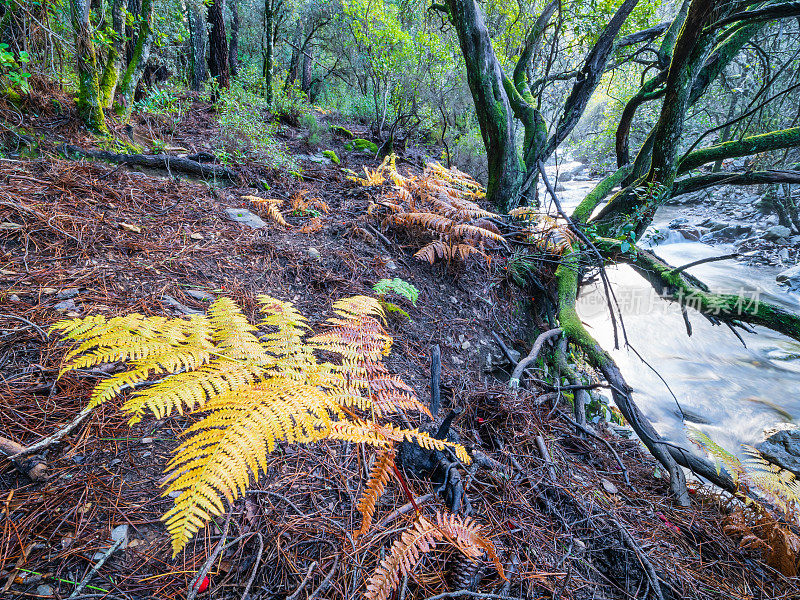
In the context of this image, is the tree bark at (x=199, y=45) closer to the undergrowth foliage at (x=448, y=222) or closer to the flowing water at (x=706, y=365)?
the undergrowth foliage at (x=448, y=222)

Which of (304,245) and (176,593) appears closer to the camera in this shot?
(176,593)

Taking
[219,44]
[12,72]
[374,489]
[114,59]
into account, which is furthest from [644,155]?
[219,44]

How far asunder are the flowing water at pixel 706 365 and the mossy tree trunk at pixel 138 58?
20.1ft

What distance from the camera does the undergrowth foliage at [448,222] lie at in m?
3.21

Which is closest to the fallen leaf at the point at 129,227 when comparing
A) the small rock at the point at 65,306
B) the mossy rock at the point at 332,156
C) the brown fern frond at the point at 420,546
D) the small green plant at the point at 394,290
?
the small rock at the point at 65,306

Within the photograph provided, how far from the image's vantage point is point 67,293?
1.74 m

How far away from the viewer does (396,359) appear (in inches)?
Result: 90.9

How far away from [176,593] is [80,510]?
0.44 meters

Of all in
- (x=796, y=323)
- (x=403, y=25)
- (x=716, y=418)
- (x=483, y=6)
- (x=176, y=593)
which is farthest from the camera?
(x=403, y=25)

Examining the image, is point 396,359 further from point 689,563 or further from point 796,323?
point 796,323

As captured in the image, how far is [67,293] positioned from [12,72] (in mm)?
2577

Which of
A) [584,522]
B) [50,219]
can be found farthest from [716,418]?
[50,219]

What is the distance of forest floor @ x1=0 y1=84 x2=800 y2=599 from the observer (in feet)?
3.56

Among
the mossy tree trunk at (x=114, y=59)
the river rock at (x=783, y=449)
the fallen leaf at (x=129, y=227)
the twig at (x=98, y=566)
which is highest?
the mossy tree trunk at (x=114, y=59)
